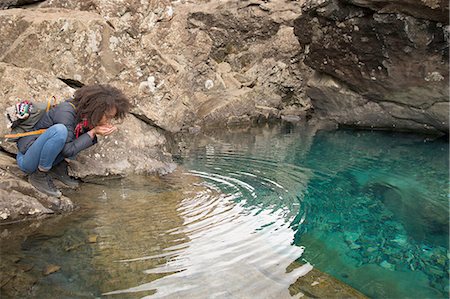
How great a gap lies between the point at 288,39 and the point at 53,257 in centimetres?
1408

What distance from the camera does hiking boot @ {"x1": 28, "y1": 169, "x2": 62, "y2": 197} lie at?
589 centimetres

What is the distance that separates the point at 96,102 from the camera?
5.85 meters

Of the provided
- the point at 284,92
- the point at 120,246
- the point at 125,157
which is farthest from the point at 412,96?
the point at 120,246

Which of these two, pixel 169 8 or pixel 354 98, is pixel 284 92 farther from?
pixel 169 8

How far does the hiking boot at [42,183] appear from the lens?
5891 mm

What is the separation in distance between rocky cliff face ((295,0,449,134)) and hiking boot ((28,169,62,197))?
8861 mm

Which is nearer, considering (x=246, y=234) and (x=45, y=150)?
(x=246, y=234)

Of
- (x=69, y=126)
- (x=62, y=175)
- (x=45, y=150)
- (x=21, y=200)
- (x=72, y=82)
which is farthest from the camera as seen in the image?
(x=72, y=82)

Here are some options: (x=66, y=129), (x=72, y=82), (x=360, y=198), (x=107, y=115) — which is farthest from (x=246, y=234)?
(x=72, y=82)

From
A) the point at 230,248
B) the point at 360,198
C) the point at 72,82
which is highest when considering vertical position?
the point at 72,82

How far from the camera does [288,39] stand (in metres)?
16.6

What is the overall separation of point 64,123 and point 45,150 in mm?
469

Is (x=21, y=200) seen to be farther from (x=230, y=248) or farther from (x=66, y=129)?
(x=230, y=248)

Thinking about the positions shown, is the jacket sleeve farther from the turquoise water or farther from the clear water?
the turquoise water
